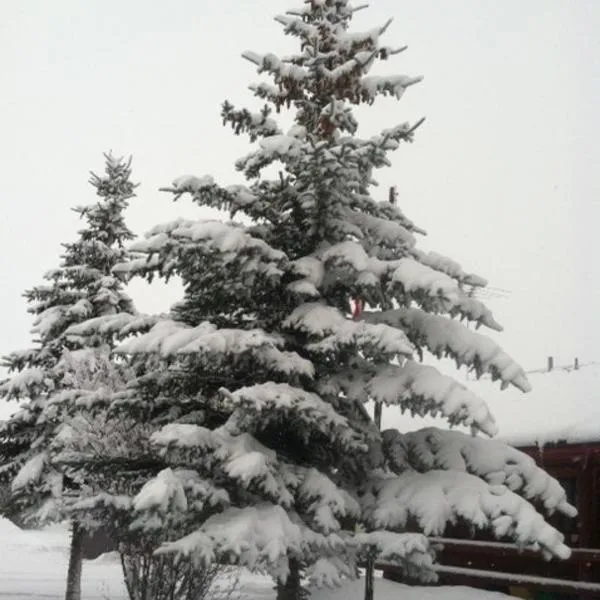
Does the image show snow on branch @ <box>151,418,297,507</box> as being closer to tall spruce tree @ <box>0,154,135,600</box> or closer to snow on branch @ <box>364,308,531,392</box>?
snow on branch @ <box>364,308,531,392</box>

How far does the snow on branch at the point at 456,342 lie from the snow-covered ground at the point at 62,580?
19.4ft

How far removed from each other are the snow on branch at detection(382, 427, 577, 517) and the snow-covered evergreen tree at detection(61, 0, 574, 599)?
0.9 inches

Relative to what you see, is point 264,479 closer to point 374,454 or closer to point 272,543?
point 272,543

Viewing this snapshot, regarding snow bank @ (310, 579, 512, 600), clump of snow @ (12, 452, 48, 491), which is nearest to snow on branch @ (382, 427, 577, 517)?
snow bank @ (310, 579, 512, 600)

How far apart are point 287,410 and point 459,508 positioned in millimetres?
2106

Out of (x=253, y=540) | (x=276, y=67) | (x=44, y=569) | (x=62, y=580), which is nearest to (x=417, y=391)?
(x=253, y=540)

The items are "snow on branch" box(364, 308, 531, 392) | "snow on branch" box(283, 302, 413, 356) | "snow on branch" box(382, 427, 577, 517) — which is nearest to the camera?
"snow on branch" box(283, 302, 413, 356)

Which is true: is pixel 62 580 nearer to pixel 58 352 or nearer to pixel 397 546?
pixel 58 352

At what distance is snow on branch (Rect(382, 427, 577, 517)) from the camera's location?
917cm

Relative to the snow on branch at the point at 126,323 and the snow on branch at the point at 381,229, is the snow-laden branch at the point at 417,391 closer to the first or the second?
the snow on branch at the point at 381,229

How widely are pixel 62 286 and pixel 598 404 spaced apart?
13419 mm

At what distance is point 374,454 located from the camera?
960 cm

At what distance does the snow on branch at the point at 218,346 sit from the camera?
28.0 ft

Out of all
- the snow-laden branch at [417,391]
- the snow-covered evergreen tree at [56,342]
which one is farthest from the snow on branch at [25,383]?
the snow-laden branch at [417,391]
